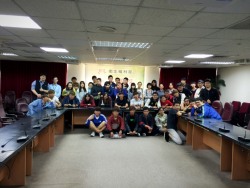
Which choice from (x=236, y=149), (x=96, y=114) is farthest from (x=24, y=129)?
(x=236, y=149)

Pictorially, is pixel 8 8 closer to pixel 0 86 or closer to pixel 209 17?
pixel 209 17

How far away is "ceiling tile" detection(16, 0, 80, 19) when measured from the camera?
8.20 feet

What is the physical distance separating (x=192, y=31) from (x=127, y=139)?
315 cm

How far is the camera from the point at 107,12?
9.11ft

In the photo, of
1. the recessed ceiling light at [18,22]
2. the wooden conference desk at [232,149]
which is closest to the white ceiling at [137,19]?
the recessed ceiling light at [18,22]

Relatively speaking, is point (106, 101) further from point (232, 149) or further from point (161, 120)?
point (232, 149)

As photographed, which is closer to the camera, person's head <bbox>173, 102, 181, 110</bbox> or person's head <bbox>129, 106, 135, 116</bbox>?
person's head <bbox>129, 106, 135, 116</bbox>

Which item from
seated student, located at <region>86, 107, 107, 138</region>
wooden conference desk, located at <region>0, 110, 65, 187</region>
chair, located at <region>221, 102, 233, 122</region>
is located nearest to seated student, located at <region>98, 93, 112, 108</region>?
seated student, located at <region>86, 107, 107, 138</region>

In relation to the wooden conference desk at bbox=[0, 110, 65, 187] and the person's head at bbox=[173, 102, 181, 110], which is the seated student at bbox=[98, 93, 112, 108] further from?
the wooden conference desk at bbox=[0, 110, 65, 187]

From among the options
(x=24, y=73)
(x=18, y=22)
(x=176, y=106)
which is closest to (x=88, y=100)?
(x=176, y=106)

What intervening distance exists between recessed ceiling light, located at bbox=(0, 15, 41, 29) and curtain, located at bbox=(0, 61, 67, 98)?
23.9 ft

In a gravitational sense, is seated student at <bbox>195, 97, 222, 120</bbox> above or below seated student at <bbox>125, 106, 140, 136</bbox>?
above

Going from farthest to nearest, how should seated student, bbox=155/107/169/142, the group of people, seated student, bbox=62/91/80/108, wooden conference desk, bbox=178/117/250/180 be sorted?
seated student, bbox=62/91/80/108, seated student, bbox=155/107/169/142, the group of people, wooden conference desk, bbox=178/117/250/180

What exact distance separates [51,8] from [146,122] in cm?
420
